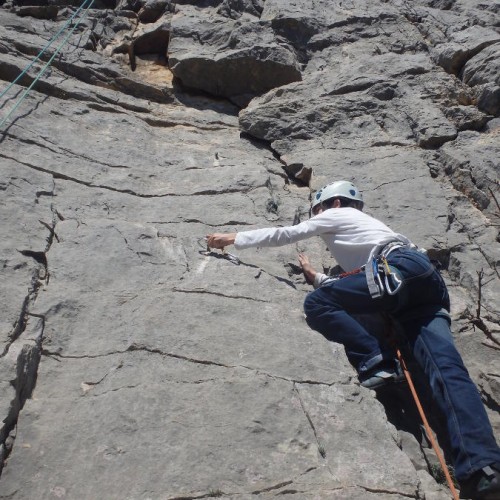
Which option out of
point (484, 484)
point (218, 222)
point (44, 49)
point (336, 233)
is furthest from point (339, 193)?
point (44, 49)

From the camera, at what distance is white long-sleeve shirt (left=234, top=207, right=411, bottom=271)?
427 cm

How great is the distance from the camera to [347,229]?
170 inches

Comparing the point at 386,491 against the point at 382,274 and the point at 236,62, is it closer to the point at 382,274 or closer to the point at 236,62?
the point at 382,274

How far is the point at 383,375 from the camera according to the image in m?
3.72

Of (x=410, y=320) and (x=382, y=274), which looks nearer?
(x=382, y=274)

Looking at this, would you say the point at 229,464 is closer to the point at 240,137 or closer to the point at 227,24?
the point at 240,137

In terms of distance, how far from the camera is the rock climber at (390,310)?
3.23m

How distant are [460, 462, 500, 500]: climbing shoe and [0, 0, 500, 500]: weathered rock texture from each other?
0.22 metres

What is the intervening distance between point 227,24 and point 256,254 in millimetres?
3878

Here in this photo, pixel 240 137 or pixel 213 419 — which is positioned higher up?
pixel 213 419

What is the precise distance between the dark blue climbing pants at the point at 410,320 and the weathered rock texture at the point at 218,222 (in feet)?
0.54

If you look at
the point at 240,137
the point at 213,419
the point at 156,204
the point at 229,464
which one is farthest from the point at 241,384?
the point at 240,137

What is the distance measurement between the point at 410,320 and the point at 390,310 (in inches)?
5.6

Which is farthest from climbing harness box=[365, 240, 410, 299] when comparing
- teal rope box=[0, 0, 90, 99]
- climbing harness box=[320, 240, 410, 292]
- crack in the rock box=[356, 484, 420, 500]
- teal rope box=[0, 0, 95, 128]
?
teal rope box=[0, 0, 90, 99]
